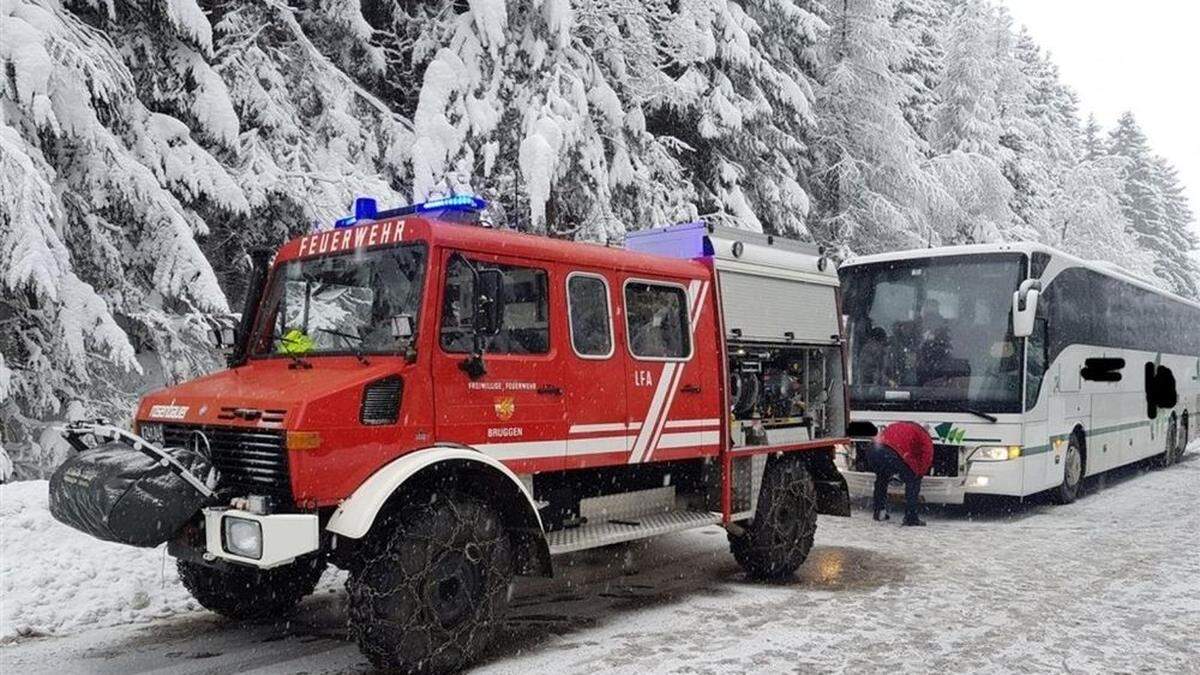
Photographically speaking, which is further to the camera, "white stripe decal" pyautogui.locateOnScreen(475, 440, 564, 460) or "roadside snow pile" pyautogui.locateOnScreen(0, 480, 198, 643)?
"roadside snow pile" pyautogui.locateOnScreen(0, 480, 198, 643)

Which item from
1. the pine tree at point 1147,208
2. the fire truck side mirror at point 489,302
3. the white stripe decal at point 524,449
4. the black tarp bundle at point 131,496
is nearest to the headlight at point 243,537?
the black tarp bundle at point 131,496

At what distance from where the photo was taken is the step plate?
6.38 m

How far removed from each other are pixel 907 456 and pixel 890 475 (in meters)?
0.66

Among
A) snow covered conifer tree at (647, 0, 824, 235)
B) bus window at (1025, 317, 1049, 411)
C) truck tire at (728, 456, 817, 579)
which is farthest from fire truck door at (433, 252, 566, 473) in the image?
snow covered conifer tree at (647, 0, 824, 235)

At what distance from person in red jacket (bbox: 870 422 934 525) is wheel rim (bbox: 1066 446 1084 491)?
329 centimetres

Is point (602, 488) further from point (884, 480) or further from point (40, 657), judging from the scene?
point (884, 480)

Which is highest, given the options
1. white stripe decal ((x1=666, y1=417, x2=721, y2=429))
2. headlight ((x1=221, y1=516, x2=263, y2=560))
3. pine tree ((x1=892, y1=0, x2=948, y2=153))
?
pine tree ((x1=892, y1=0, x2=948, y2=153))

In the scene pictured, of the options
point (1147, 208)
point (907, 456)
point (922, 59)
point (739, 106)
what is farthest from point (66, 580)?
point (1147, 208)

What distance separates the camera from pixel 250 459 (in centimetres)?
525

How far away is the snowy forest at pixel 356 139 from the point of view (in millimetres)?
8195

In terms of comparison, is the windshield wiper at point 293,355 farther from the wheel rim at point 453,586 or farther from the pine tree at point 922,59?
the pine tree at point 922,59

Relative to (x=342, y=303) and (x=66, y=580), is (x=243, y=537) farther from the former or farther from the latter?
(x=66, y=580)

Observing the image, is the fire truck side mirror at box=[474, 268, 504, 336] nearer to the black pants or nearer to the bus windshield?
the black pants

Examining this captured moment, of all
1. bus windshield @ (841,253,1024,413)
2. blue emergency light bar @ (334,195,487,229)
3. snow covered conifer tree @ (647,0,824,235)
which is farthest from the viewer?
snow covered conifer tree @ (647,0,824,235)
